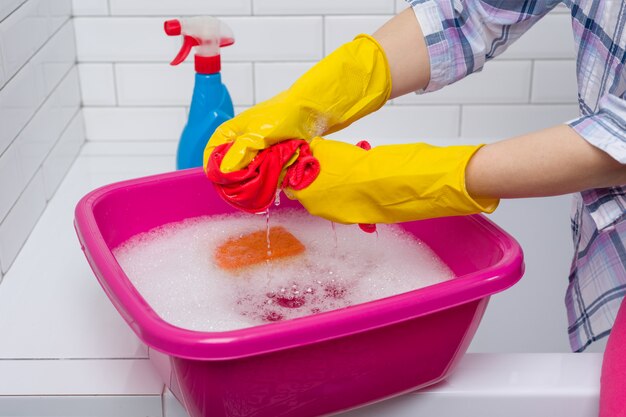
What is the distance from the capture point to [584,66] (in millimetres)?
1127

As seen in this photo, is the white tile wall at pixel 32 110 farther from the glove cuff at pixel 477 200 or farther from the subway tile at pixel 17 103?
the glove cuff at pixel 477 200

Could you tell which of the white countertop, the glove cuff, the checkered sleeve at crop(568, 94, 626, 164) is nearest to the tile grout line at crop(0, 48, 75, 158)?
the white countertop

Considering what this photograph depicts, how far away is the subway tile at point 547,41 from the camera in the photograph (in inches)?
69.5

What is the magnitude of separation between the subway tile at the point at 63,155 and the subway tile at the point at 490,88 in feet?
2.15

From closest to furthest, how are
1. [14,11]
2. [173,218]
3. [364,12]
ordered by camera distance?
[173,218] < [14,11] < [364,12]

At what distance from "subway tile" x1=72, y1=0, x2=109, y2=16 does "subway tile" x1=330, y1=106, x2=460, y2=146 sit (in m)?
0.53

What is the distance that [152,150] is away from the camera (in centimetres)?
184

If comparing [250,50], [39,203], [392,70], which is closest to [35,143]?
[39,203]

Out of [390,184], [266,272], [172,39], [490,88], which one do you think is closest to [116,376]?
[266,272]

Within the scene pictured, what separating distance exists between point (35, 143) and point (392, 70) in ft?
2.16

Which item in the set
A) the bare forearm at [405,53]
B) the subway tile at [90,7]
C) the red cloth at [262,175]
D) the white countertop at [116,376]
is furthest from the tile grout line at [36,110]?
the bare forearm at [405,53]

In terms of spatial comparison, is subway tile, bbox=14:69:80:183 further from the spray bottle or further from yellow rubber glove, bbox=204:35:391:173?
yellow rubber glove, bbox=204:35:391:173

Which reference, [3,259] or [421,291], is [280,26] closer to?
[3,259]

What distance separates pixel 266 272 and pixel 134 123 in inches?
30.4
